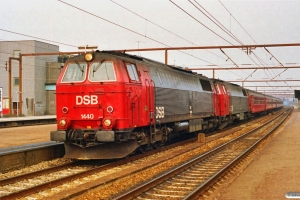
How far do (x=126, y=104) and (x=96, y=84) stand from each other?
1144mm

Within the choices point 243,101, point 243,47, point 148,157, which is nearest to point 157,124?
point 148,157

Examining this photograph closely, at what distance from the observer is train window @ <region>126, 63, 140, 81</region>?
13019 mm

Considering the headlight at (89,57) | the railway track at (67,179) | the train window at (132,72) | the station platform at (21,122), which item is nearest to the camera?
the railway track at (67,179)

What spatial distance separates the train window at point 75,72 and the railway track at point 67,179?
2.75 meters

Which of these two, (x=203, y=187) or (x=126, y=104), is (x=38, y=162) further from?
(x=203, y=187)

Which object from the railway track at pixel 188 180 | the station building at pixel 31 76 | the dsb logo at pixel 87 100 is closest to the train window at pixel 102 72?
the dsb logo at pixel 87 100

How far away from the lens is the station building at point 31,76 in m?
52.4

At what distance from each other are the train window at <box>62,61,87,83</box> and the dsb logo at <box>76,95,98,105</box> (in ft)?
1.98

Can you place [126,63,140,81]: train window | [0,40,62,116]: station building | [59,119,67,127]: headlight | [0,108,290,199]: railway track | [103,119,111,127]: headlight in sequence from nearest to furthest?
1. [0,108,290,199]: railway track
2. [103,119,111,127]: headlight
3. [59,119,67,127]: headlight
4. [126,63,140,81]: train window
5. [0,40,62,116]: station building

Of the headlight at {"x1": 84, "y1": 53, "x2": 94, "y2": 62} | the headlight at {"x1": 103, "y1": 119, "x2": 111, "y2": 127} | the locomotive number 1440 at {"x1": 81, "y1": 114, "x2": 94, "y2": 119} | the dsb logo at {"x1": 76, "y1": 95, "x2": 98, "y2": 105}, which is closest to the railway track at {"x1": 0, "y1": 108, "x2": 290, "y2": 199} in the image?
the headlight at {"x1": 103, "y1": 119, "x2": 111, "y2": 127}

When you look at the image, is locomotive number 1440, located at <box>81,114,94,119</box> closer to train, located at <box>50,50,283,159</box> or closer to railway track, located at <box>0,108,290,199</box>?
train, located at <box>50,50,283,159</box>

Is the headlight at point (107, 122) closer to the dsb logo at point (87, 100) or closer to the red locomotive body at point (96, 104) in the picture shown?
the red locomotive body at point (96, 104)

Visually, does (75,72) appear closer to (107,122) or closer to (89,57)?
(89,57)

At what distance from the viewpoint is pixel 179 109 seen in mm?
17672
